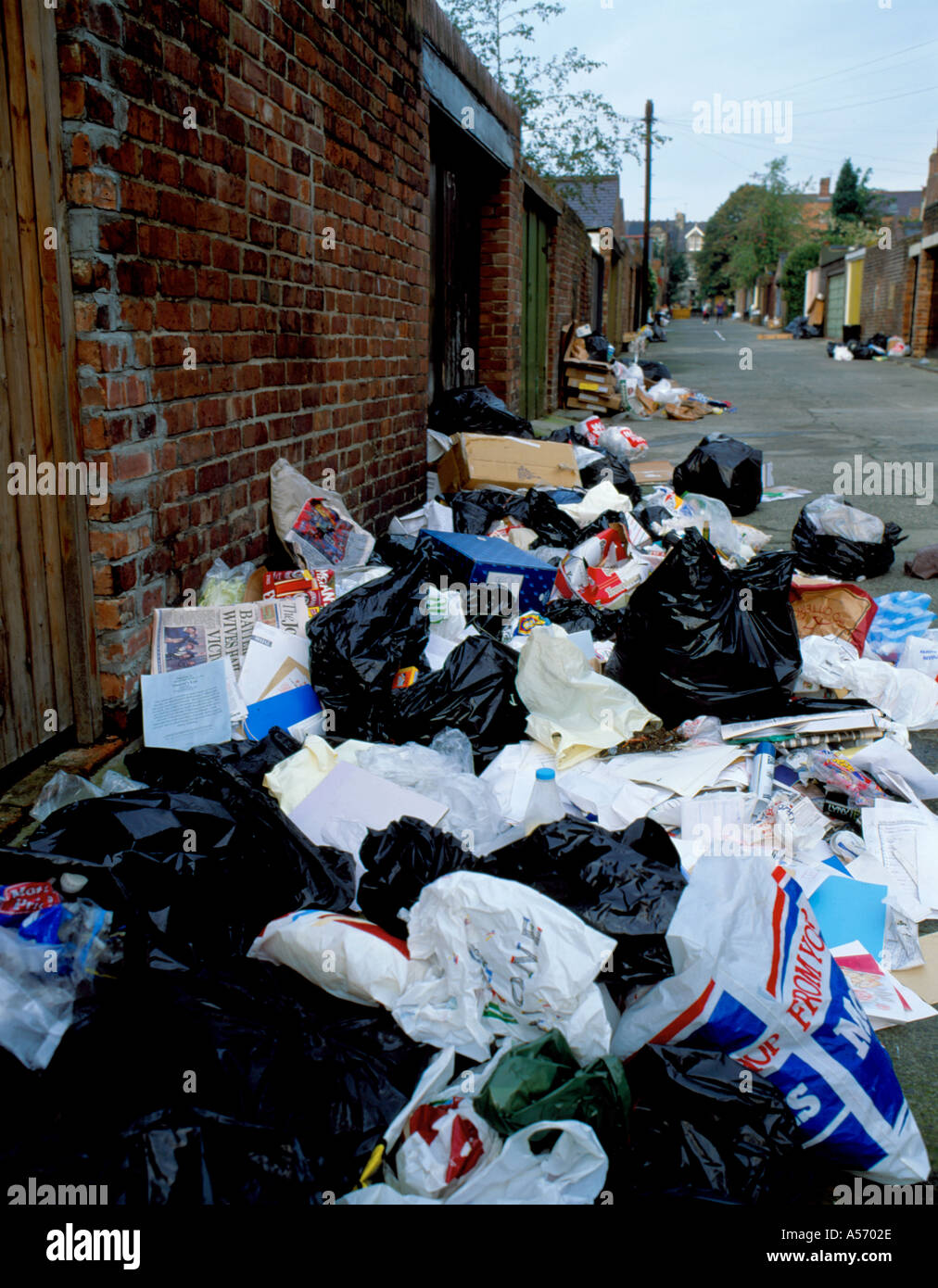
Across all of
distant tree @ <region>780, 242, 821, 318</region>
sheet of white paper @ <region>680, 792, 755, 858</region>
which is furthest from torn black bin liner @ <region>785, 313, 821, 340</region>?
sheet of white paper @ <region>680, 792, 755, 858</region>

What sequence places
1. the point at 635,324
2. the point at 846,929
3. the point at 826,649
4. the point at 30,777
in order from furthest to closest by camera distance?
the point at 635,324 < the point at 826,649 < the point at 30,777 < the point at 846,929

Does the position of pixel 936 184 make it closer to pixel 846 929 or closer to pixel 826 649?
pixel 826 649

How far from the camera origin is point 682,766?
3018 mm

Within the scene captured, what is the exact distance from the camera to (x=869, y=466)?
8.63 m

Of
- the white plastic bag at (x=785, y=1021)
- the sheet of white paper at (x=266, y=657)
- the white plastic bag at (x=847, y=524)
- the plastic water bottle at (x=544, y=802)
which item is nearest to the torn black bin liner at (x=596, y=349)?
the white plastic bag at (x=847, y=524)

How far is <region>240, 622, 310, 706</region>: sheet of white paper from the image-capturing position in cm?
307

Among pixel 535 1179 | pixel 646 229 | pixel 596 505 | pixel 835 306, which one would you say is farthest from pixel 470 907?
pixel 835 306

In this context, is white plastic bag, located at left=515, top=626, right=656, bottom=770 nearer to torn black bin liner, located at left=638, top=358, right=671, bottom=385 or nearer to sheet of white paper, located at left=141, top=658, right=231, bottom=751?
sheet of white paper, located at left=141, top=658, right=231, bottom=751

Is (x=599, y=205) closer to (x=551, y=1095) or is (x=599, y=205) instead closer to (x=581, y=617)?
(x=581, y=617)

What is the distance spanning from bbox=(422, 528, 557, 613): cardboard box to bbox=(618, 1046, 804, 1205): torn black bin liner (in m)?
2.50

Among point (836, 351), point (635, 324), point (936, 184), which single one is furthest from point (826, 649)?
point (635, 324)

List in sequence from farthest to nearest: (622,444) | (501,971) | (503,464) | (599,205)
A: (599,205)
(622,444)
(503,464)
(501,971)

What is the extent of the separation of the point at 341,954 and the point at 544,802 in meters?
0.88
